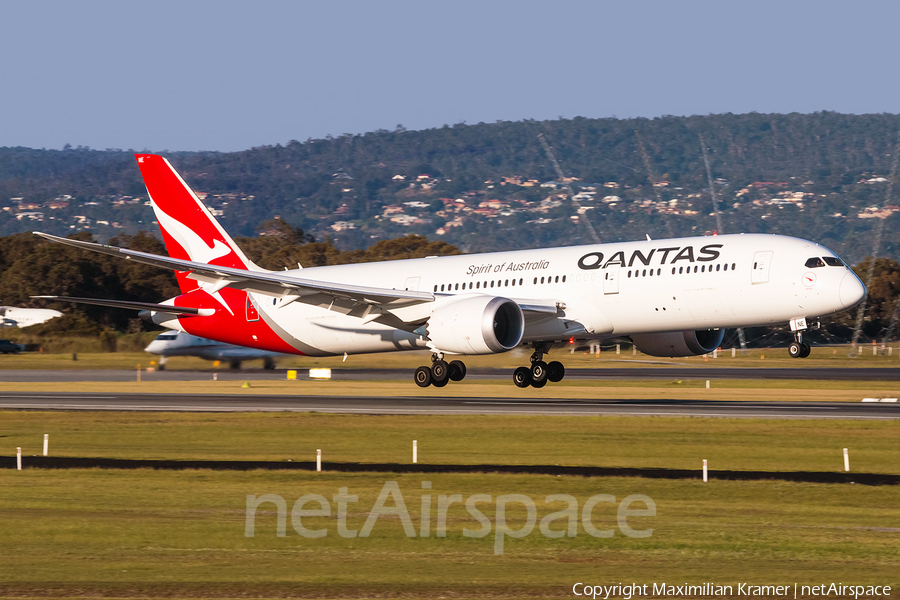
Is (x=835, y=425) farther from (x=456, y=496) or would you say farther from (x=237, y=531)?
(x=237, y=531)

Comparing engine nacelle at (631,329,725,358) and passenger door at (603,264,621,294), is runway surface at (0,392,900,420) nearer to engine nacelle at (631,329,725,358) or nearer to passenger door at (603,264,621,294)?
→ engine nacelle at (631,329,725,358)

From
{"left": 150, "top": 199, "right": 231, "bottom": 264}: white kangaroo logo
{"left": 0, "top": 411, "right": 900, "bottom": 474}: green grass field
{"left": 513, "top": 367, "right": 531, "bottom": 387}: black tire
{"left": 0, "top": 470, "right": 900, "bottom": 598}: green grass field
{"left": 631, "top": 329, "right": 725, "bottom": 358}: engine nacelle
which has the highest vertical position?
{"left": 150, "top": 199, "right": 231, "bottom": 264}: white kangaroo logo

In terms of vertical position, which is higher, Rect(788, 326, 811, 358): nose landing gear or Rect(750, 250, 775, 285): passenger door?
Rect(750, 250, 775, 285): passenger door

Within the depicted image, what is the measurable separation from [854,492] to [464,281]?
71.0 ft

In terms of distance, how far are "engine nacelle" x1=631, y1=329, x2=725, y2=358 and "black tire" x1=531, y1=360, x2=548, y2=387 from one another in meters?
3.86

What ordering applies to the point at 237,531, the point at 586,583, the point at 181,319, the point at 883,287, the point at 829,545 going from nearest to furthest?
the point at 586,583 → the point at 829,545 → the point at 237,531 → the point at 181,319 → the point at 883,287

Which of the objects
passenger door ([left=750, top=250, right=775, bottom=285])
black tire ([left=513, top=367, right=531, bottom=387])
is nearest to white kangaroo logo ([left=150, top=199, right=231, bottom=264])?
black tire ([left=513, top=367, right=531, bottom=387])

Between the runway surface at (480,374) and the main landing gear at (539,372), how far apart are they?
2195cm

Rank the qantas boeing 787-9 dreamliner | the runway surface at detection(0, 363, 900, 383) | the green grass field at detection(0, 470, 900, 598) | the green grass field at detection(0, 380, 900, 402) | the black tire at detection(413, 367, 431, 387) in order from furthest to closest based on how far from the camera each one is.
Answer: the runway surface at detection(0, 363, 900, 383)
the green grass field at detection(0, 380, 900, 402)
the black tire at detection(413, 367, 431, 387)
the qantas boeing 787-9 dreamliner
the green grass field at detection(0, 470, 900, 598)

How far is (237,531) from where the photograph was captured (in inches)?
902

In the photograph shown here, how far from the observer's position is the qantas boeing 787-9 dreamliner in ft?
133

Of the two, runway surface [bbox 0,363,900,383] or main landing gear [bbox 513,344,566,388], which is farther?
runway surface [bbox 0,363,900,383]

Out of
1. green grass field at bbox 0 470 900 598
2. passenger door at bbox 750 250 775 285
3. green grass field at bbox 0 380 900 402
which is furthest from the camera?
green grass field at bbox 0 380 900 402

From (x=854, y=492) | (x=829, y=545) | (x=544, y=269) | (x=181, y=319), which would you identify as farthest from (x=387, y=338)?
(x=829, y=545)
